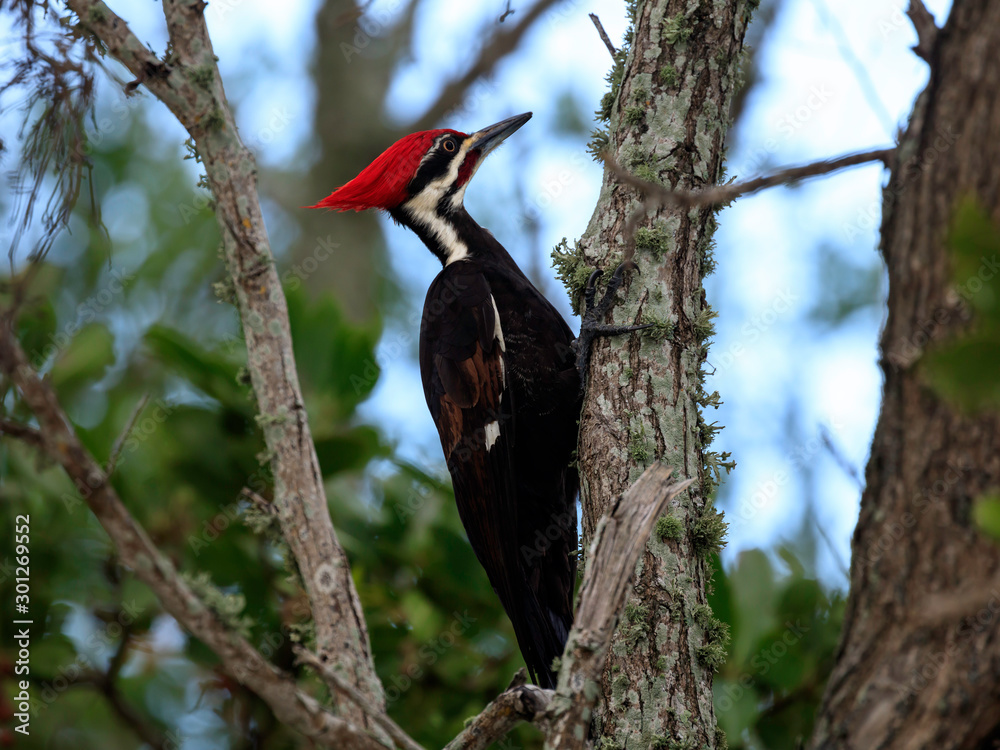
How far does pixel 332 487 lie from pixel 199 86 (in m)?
1.55

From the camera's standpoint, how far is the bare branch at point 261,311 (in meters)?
1.24

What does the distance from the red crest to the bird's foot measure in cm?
114

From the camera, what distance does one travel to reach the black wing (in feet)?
7.29

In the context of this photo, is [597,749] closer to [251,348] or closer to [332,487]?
[251,348]

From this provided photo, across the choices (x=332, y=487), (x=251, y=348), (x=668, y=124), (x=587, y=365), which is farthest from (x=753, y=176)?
(x=332, y=487)

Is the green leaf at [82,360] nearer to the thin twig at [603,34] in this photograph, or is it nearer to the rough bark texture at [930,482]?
the thin twig at [603,34]

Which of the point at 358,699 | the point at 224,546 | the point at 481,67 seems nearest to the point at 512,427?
the point at 224,546

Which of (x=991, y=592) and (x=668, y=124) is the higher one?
(x=668, y=124)

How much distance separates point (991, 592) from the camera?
83 cm

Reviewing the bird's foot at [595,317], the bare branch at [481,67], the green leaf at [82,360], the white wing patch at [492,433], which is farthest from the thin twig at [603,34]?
the bare branch at [481,67]

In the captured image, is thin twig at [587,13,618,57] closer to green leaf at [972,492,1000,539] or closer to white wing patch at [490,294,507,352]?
white wing patch at [490,294,507,352]

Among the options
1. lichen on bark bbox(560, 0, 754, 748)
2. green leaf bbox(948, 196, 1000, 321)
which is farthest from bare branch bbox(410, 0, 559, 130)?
green leaf bbox(948, 196, 1000, 321)

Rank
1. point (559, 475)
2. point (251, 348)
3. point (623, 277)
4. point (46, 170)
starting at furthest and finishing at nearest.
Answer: point (559, 475)
point (623, 277)
point (46, 170)
point (251, 348)

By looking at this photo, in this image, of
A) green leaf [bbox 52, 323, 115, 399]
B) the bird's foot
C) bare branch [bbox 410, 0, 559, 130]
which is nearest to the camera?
the bird's foot
